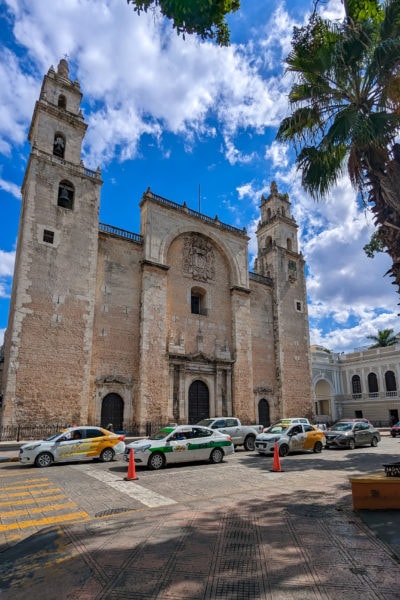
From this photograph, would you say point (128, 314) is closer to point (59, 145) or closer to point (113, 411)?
point (113, 411)

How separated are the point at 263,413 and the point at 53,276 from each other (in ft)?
60.0

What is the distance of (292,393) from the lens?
98.9 feet

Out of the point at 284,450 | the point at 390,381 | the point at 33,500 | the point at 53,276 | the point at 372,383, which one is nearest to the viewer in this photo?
the point at 33,500

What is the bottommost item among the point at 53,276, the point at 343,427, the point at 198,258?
the point at 343,427

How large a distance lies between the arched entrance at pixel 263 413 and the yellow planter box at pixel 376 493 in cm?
2245

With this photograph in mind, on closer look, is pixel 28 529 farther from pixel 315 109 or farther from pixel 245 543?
pixel 315 109

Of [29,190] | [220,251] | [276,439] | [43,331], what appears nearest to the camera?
[276,439]

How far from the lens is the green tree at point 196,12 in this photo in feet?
16.7

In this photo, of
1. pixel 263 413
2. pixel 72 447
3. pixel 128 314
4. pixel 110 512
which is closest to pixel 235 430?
pixel 72 447

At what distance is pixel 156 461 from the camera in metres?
11.8

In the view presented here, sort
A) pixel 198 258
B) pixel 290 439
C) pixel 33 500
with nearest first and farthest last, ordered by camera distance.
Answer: pixel 33 500
pixel 290 439
pixel 198 258

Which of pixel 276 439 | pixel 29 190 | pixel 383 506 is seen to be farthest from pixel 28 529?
pixel 29 190

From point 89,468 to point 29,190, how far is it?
15.7 m

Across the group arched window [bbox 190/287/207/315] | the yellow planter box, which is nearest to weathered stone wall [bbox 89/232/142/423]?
arched window [bbox 190/287/207/315]
